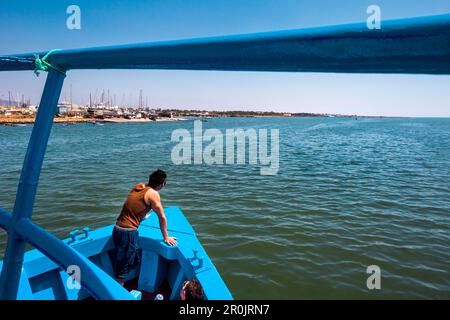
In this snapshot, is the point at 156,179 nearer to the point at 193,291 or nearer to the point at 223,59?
the point at 193,291

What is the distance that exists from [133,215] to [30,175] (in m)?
2.69

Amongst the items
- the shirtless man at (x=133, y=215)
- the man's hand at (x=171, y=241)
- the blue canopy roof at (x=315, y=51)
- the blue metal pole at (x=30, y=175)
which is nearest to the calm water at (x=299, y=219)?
the man's hand at (x=171, y=241)

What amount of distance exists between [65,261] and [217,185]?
15.4 metres

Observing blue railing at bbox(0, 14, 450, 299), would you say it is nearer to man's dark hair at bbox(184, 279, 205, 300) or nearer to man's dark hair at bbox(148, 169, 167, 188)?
man's dark hair at bbox(184, 279, 205, 300)

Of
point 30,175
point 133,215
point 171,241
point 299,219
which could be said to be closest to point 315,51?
point 30,175

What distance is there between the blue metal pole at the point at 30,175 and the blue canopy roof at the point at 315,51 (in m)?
0.45

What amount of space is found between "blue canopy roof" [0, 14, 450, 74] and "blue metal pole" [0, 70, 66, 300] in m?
0.45

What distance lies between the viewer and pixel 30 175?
1904 mm

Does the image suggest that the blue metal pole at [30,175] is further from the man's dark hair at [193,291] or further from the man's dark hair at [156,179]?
the man's dark hair at [156,179]

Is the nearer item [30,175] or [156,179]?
[30,175]

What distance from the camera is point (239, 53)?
1344 mm

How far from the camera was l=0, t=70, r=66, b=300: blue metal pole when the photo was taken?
1903mm
